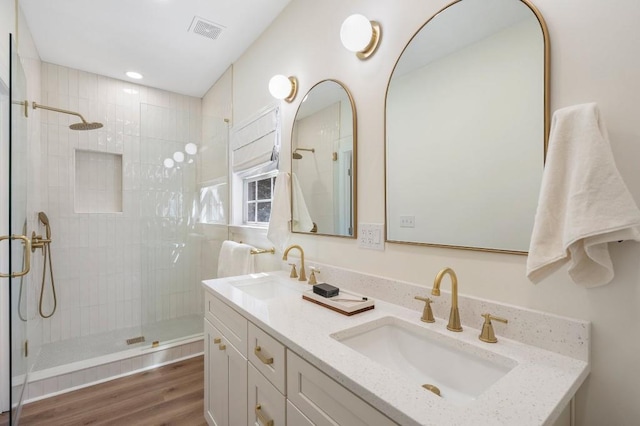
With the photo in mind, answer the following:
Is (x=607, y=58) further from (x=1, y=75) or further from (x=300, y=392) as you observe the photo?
(x=1, y=75)

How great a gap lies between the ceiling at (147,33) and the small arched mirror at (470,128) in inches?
54.5

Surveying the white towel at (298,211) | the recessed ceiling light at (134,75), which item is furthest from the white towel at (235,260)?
the recessed ceiling light at (134,75)

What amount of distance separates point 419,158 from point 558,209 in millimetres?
543

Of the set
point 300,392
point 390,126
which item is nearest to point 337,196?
point 390,126

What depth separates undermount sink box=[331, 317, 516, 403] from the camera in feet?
2.83

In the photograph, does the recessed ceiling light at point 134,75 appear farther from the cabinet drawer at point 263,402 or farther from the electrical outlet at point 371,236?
the cabinet drawer at point 263,402

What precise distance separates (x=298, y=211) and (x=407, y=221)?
823 mm

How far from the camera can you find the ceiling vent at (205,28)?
85.4 inches

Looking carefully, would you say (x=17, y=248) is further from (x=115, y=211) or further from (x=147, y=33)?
(x=147, y=33)

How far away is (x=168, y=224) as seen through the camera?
272 centimetres

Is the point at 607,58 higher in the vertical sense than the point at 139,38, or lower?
lower

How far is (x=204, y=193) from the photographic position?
2.86 meters

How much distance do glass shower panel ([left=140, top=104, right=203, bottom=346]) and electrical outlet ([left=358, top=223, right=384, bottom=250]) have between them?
1973 millimetres

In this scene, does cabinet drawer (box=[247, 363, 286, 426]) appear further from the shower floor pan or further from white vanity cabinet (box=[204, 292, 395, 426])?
the shower floor pan
